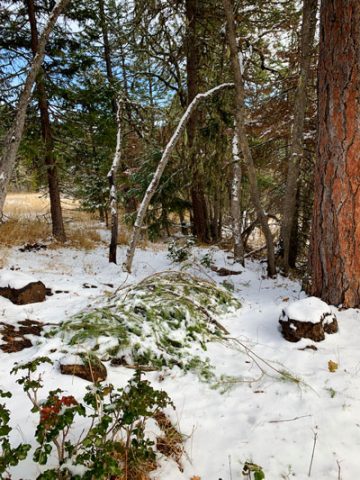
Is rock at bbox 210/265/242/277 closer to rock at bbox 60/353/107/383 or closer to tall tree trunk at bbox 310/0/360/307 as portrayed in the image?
tall tree trunk at bbox 310/0/360/307

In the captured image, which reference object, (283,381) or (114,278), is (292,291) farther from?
(114,278)

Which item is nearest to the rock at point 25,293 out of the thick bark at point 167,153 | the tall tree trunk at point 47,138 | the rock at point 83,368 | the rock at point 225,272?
the rock at point 83,368

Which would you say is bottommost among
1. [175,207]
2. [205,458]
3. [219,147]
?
[205,458]

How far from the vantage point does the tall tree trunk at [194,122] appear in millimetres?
6634

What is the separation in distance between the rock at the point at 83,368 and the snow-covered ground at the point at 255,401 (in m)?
0.06

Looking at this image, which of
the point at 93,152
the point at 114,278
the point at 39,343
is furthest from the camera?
the point at 93,152

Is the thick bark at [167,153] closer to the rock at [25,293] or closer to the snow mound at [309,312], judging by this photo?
the rock at [25,293]

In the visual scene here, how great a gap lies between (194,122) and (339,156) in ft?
18.1

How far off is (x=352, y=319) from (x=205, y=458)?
2670mm

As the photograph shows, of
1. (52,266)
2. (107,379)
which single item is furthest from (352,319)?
(52,266)

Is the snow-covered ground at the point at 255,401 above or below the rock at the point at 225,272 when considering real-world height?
below

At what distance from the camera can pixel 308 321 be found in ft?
11.3

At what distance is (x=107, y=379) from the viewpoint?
2.65 meters

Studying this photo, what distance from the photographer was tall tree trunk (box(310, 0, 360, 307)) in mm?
3660
